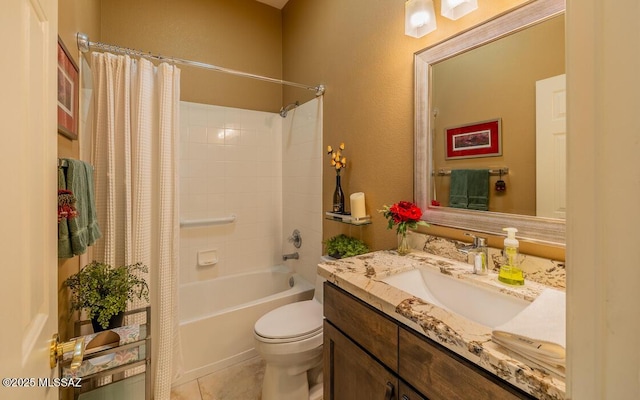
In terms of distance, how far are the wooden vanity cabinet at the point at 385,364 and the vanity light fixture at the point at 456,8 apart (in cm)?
128

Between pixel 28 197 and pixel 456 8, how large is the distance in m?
1.56

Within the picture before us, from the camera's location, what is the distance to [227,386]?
1.71 m

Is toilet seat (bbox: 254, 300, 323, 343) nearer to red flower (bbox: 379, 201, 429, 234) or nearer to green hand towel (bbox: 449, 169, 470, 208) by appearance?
red flower (bbox: 379, 201, 429, 234)

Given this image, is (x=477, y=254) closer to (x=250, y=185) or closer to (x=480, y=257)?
(x=480, y=257)

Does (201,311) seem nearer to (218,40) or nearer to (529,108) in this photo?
(218,40)

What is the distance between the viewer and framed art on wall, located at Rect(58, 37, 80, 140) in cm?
107

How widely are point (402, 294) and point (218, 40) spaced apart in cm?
269

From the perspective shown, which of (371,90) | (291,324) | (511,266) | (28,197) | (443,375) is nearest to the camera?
(28,197)

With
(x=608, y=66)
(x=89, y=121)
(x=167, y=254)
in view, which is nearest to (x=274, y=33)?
(x=89, y=121)

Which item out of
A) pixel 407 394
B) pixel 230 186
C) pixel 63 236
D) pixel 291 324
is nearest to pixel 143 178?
pixel 63 236

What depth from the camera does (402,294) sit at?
0.87 m

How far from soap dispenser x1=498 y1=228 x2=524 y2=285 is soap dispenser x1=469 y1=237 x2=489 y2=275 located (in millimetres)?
71

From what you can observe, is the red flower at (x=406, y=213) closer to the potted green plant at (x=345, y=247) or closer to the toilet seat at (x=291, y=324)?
the potted green plant at (x=345, y=247)

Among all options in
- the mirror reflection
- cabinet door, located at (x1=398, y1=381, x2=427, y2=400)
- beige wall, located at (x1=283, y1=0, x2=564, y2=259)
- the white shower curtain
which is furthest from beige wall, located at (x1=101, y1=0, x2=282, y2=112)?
cabinet door, located at (x1=398, y1=381, x2=427, y2=400)
